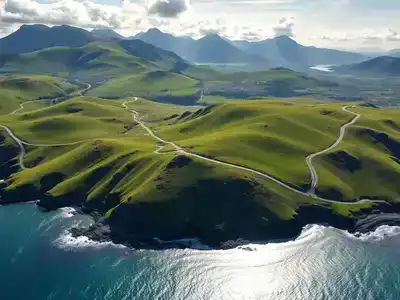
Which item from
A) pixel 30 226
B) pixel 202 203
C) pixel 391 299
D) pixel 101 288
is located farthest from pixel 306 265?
pixel 30 226

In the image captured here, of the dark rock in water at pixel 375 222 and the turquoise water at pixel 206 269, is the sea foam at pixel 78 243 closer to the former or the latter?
the turquoise water at pixel 206 269

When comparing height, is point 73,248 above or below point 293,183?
below

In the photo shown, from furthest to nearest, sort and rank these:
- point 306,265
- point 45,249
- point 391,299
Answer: point 45,249
point 306,265
point 391,299

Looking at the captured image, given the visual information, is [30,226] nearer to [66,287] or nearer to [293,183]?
[66,287]

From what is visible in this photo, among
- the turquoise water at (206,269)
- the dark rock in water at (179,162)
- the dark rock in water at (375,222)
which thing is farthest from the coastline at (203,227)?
the dark rock in water at (179,162)

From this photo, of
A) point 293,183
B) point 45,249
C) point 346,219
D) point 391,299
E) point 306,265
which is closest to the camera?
point 391,299

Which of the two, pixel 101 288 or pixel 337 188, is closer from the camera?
pixel 101 288
